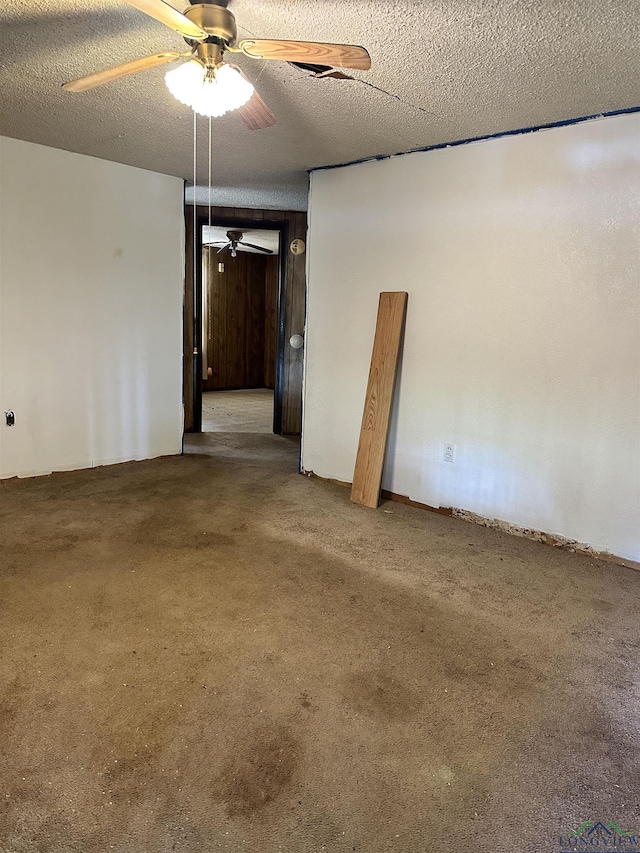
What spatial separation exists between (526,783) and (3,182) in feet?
14.4

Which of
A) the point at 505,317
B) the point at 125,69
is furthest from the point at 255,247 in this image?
the point at 125,69

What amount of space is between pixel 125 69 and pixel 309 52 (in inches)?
25.5

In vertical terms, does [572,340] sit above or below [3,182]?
below

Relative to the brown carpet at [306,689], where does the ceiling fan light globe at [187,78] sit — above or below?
above

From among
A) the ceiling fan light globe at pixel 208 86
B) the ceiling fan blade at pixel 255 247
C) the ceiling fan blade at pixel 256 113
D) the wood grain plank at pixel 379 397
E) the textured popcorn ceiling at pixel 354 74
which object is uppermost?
the textured popcorn ceiling at pixel 354 74

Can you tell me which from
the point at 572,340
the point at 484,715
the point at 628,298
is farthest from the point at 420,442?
the point at 484,715

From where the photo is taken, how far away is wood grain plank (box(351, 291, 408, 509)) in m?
3.88

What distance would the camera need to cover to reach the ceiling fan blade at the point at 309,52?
1.78 metres

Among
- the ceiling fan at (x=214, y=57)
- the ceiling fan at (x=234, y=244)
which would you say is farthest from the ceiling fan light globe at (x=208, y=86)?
the ceiling fan at (x=234, y=244)

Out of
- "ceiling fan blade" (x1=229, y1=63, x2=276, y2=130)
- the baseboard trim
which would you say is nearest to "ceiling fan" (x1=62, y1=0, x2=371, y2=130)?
"ceiling fan blade" (x1=229, y1=63, x2=276, y2=130)

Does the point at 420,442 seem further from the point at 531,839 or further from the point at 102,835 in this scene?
the point at 102,835

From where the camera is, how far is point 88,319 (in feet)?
14.4

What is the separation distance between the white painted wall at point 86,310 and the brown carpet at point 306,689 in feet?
3.62

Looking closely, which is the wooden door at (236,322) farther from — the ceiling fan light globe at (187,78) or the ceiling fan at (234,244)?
the ceiling fan light globe at (187,78)
